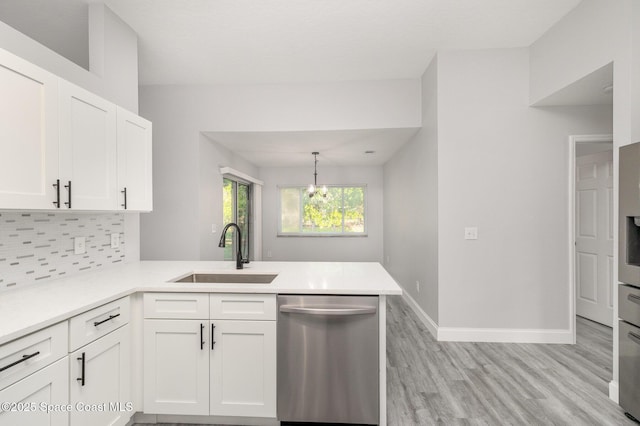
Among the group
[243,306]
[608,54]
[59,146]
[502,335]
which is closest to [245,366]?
[243,306]

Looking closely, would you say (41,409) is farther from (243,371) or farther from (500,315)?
(500,315)

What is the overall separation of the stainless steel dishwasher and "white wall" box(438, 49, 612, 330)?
5.31ft

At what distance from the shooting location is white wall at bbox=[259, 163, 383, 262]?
21.7ft

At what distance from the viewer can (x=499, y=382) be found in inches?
90.7

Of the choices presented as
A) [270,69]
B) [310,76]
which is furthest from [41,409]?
[310,76]

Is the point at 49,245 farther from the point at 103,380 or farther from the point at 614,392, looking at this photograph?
the point at 614,392

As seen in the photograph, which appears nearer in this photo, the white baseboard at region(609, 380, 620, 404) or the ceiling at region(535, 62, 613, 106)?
the white baseboard at region(609, 380, 620, 404)

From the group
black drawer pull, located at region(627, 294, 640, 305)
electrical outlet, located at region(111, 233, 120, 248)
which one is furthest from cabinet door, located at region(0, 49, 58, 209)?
black drawer pull, located at region(627, 294, 640, 305)

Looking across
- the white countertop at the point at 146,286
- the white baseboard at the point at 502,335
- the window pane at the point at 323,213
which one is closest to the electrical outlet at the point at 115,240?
the white countertop at the point at 146,286

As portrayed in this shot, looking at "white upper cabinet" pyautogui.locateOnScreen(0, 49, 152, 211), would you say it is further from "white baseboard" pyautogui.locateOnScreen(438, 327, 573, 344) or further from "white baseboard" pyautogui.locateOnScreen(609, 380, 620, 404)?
"white baseboard" pyautogui.locateOnScreen(609, 380, 620, 404)

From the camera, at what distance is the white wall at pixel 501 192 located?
9.73 ft

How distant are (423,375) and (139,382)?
2012 millimetres

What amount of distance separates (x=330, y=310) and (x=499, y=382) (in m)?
1.62

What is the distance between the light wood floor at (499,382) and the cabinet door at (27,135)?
2.31 meters
